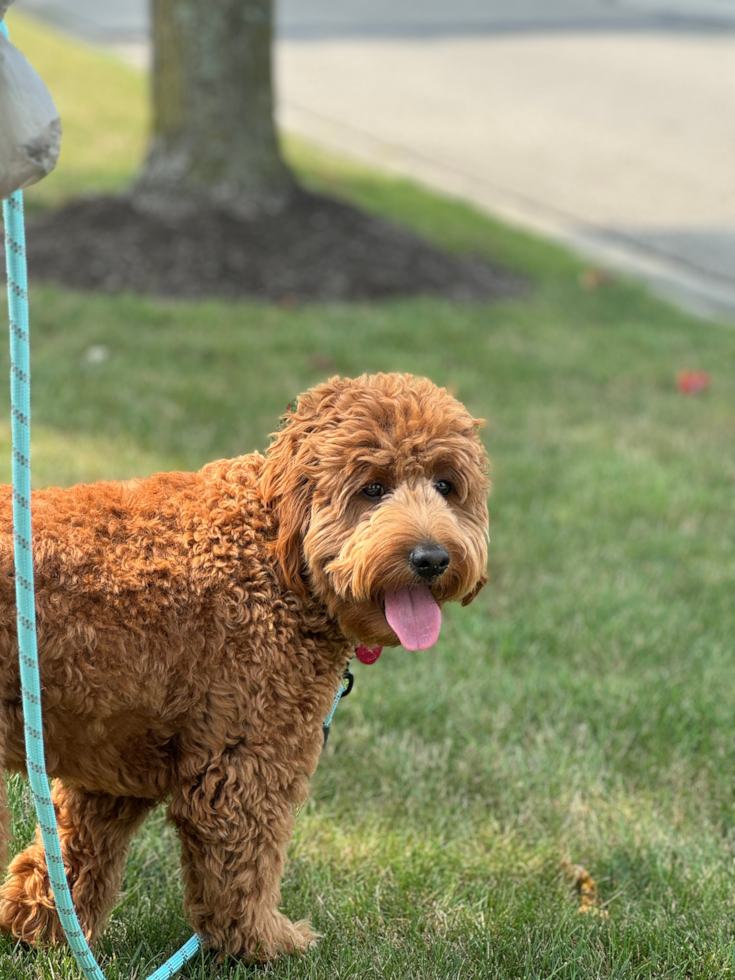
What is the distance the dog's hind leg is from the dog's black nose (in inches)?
35.2

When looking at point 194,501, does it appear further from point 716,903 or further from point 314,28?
point 314,28

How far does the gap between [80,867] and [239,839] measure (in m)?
0.47

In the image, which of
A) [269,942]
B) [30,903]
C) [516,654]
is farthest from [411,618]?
[516,654]

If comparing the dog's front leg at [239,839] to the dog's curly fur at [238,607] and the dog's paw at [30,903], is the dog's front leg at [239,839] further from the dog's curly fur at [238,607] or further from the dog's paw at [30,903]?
the dog's paw at [30,903]

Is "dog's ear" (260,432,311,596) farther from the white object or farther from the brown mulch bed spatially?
the brown mulch bed

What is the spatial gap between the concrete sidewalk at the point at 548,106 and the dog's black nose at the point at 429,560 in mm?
6943

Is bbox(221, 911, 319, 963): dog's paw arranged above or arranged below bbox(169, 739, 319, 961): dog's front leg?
below

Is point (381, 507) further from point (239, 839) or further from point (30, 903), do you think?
point (30, 903)

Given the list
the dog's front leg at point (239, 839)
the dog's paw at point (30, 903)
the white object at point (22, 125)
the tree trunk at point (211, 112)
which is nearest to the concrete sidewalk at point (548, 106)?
the tree trunk at point (211, 112)

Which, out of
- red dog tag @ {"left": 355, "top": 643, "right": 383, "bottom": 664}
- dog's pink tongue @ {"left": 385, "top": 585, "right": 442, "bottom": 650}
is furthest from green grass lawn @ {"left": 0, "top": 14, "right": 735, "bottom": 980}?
dog's pink tongue @ {"left": 385, "top": 585, "right": 442, "bottom": 650}

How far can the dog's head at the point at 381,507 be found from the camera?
7.85 feet

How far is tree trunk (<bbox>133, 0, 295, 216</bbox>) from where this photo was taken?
7789 millimetres

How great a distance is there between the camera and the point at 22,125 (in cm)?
176

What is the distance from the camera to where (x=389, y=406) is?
8.21ft
